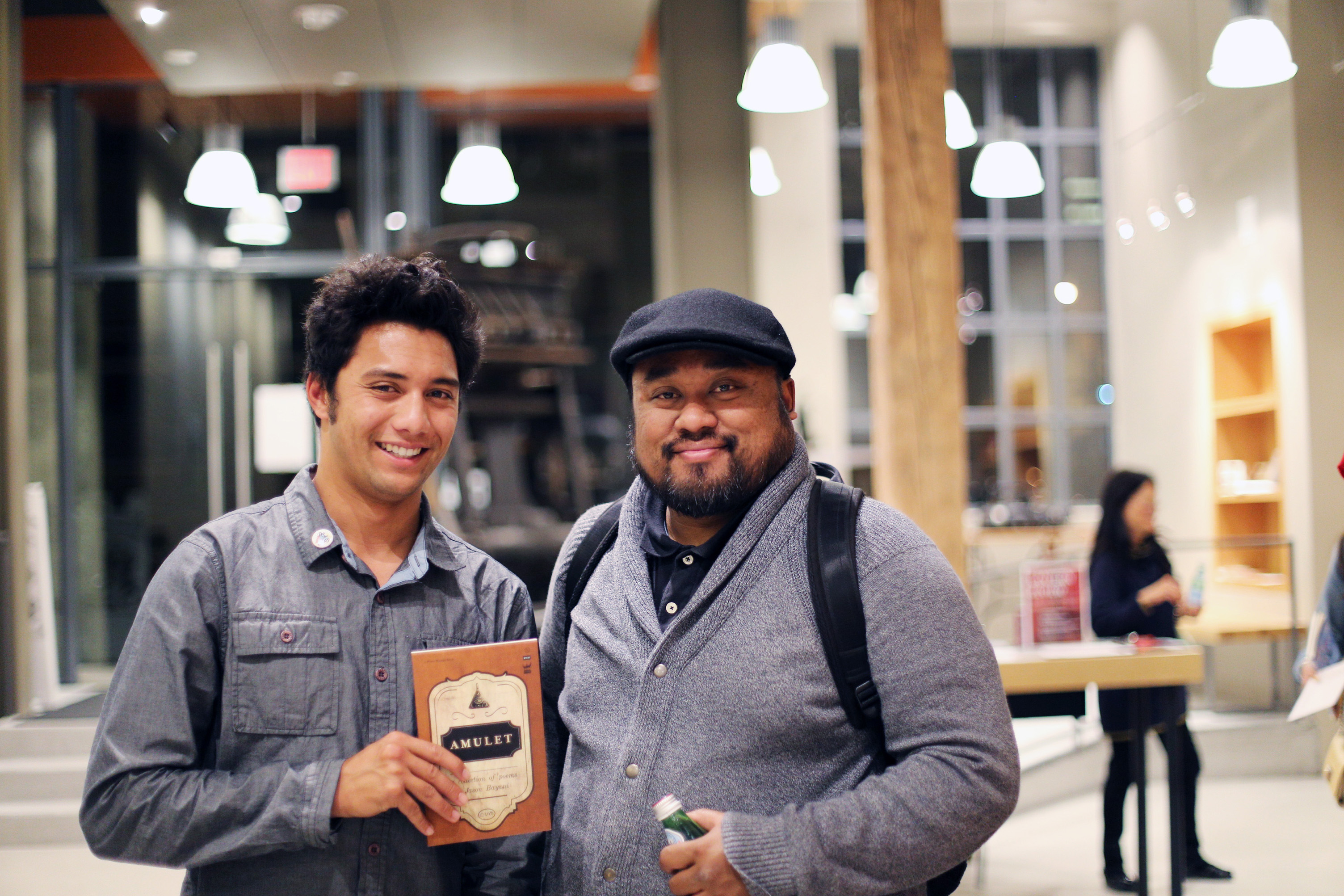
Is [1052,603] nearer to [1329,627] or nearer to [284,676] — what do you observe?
[1329,627]

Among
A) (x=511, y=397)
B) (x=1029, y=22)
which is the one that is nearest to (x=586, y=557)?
(x=511, y=397)

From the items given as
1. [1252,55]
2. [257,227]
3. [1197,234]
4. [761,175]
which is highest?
[257,227]

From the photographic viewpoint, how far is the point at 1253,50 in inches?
150

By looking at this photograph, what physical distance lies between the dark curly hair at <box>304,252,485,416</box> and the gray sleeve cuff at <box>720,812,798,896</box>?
2.77ft

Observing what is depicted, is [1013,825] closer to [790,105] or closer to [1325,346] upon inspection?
[1325,346]

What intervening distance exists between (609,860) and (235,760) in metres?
0.53

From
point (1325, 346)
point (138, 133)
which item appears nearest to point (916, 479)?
point (1325, 346)

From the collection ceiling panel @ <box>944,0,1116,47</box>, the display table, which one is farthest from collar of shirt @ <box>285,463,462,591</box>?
ceiling panel @ <box>944,0,1116,47</box>

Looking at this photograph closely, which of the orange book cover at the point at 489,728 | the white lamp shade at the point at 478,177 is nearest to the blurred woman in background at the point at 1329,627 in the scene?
the orange book cover at the point at 489,728

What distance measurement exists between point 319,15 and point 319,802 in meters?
4.16

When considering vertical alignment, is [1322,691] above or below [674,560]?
below

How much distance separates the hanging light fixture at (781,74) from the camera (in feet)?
14.5

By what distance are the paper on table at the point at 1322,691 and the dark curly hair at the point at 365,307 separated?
7.43ft

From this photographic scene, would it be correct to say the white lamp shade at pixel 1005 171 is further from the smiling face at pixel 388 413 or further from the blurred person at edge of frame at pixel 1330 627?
the smiling face at pixel 388 413
